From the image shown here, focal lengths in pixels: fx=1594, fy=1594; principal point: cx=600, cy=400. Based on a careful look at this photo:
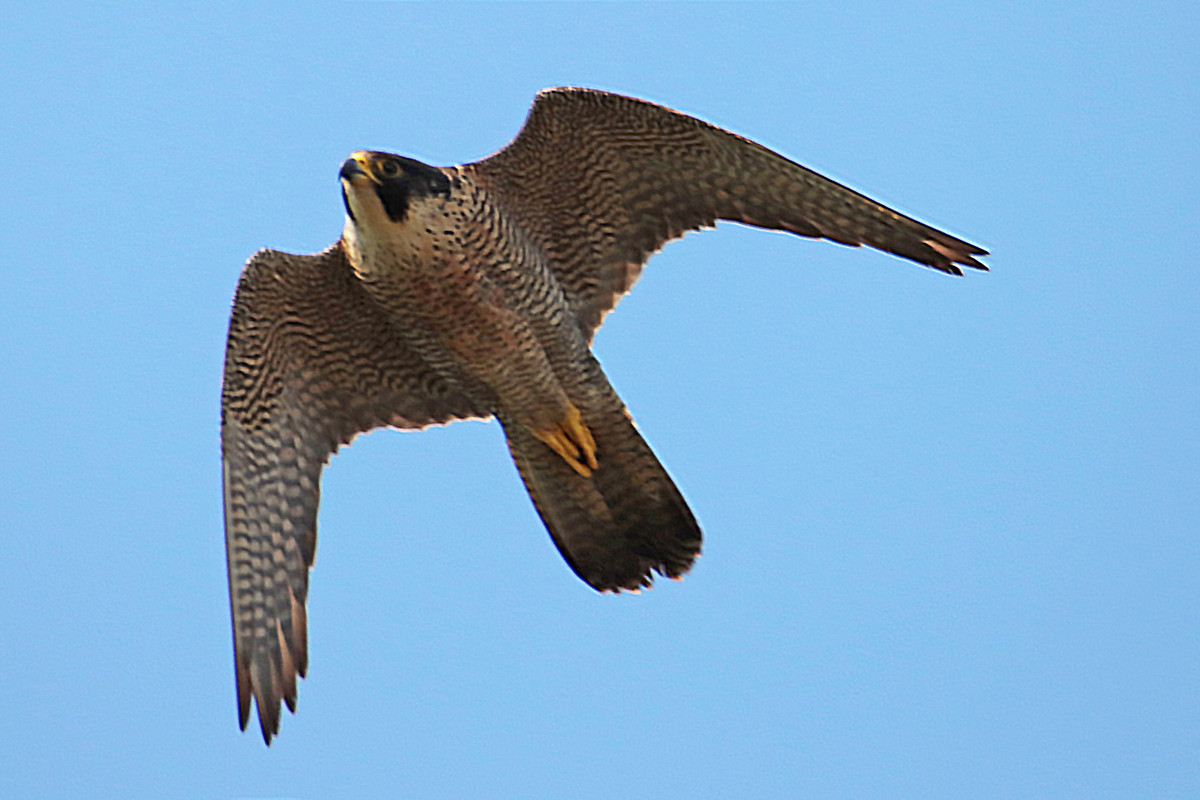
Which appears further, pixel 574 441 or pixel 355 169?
pixel 574 441

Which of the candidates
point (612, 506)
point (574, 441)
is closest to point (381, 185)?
point (574, 441)

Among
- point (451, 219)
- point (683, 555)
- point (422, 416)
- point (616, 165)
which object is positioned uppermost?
point (616, 165)

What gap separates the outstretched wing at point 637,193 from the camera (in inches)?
308

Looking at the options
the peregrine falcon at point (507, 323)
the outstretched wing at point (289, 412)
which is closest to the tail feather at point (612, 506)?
the peregrine falcon at point (507, 323)

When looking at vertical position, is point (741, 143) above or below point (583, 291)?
above

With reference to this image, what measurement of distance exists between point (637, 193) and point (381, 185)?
1.41 metres

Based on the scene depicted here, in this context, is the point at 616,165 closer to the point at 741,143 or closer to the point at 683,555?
the point at 741,143

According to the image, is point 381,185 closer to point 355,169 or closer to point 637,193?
point 355,169

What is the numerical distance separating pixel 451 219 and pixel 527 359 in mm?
815

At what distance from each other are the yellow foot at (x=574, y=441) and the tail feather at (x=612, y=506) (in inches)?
2.0

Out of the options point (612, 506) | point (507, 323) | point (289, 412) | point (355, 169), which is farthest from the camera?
point (289, 412)

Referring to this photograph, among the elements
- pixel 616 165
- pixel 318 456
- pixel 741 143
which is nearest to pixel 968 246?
pixel 741 143

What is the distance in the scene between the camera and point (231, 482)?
26.8 ft

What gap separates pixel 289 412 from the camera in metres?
8.34
